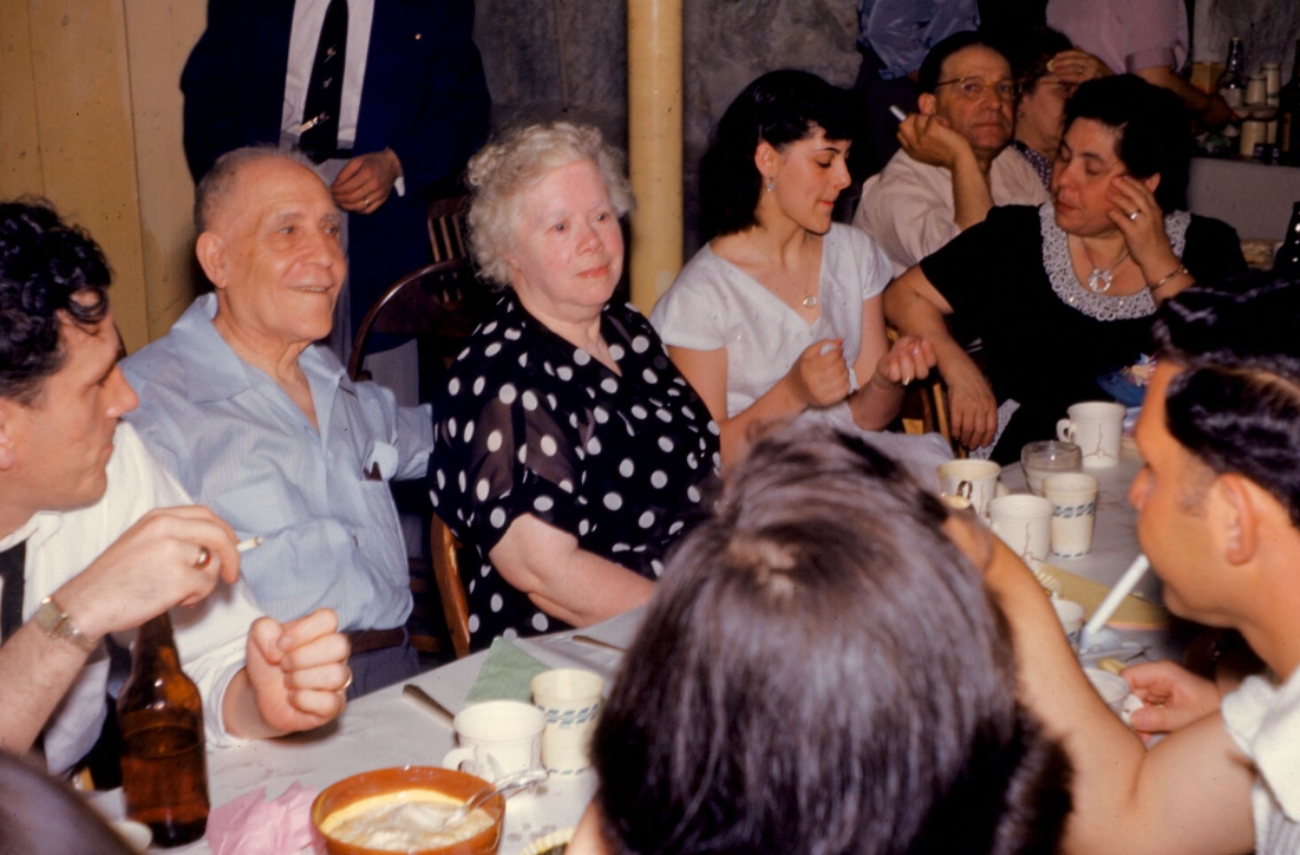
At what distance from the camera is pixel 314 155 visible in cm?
397

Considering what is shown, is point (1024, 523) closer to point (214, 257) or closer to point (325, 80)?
point (214, 257)

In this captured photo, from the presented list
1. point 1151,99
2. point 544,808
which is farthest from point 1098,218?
point 544,808

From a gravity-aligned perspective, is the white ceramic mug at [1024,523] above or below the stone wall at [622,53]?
below

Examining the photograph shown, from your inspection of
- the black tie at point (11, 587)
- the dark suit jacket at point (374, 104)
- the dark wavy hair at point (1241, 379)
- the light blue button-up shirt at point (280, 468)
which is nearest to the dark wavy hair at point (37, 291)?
the black tie at point (11, 587)

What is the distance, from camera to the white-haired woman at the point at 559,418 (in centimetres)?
228

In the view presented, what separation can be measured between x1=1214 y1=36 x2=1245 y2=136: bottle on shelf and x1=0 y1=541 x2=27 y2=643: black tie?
574 centimetres

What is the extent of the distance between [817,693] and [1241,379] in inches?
27.6

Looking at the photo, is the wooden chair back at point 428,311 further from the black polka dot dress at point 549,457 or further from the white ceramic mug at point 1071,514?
the white ceramic mug at point 1071,514

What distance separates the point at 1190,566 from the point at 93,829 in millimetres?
1198

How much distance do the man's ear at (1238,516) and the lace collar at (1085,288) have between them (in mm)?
2171

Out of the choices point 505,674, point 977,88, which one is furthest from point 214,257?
point 977,88

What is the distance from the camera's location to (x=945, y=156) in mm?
4383

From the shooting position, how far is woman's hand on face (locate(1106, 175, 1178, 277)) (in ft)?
10.5

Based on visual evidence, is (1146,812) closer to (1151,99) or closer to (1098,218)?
(1098,218)
